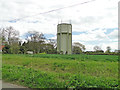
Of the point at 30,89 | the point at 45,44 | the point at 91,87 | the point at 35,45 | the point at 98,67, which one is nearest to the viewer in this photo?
the point at 91,87

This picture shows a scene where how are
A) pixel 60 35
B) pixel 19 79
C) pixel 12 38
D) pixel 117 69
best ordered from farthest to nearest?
1. pixel 12 38
2. pixel 60 35
3. pixel 117 69
4. pixel 19 79

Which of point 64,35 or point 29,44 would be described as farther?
point 29,44

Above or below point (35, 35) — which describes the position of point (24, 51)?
below

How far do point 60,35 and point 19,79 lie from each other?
11808 millimetres

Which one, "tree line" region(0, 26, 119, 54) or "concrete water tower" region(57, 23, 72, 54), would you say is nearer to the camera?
"concrete water tower" region(57, 23, 72, 54)

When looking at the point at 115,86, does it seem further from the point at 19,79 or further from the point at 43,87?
the point at 19,79

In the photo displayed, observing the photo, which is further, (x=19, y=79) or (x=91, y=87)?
(x=19, y=79)

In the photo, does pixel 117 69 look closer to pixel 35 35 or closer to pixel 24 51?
pixel 24 51

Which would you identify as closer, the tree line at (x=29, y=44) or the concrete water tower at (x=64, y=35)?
the concrete water tower at (x=64, y=35)

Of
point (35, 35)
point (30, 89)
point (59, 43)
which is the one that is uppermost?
point (35, 35)

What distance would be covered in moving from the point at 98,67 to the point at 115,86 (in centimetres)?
341

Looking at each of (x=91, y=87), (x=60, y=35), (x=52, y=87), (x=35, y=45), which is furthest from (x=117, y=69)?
(x=35, y=45)

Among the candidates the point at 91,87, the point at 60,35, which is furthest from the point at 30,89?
→ the point at 60,35

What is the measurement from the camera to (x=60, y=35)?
60.4 feet
